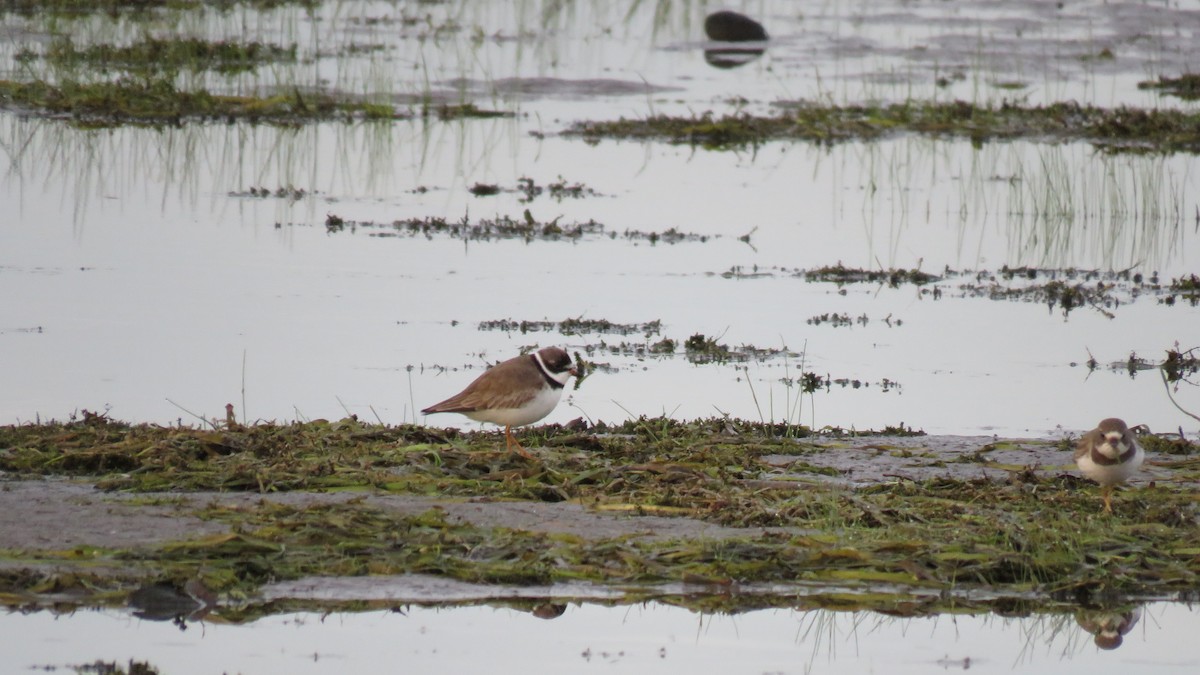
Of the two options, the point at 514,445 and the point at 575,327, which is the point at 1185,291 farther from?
the point at 514,445

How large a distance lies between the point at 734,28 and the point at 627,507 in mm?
22254

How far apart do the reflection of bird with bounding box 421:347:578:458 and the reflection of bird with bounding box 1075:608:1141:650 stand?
272cm

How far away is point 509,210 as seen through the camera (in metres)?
16.6

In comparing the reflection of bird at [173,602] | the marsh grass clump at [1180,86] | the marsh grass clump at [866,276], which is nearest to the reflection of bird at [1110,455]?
the reflection of bird at [173,602]

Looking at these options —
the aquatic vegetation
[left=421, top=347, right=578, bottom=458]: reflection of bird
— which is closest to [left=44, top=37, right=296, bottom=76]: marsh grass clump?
the aquatic vegetation

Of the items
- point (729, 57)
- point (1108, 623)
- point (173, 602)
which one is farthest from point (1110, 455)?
point (729, 57)

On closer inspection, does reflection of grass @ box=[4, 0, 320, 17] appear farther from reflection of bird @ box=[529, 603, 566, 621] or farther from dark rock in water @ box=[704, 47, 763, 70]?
reflection of bird @ box=[529, 603, 566, 621]

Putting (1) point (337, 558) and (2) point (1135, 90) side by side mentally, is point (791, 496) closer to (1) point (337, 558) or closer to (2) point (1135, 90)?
(1) point (337, 558)

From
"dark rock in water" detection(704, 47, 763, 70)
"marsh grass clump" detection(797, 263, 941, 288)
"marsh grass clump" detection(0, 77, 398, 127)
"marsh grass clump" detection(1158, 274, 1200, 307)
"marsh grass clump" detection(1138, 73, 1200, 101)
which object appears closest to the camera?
"marsh grass clump" detection(1158, 274, 1200, 307)

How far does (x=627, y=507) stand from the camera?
26.0 feet

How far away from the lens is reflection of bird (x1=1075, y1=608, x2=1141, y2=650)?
22.2ft

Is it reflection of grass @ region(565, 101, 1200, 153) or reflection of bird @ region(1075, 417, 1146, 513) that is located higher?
reflection of grass @ region(565, 101, 1200, 153)

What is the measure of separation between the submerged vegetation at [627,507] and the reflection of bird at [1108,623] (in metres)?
0.16

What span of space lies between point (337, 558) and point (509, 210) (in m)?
9.75
